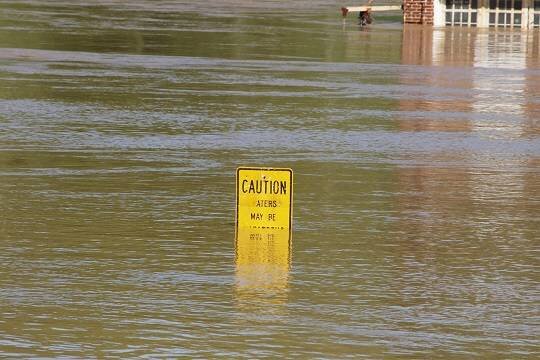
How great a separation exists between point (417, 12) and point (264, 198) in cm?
3883

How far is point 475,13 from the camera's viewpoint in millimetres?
49969

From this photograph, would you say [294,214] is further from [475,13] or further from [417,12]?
[475,13]

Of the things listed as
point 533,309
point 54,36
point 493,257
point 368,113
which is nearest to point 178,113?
point 368,113

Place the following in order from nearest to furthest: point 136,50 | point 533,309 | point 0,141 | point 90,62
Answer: point 533,309 < point 0,141 < point 90,62 < point 136,50

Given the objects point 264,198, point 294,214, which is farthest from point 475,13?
point 264,198

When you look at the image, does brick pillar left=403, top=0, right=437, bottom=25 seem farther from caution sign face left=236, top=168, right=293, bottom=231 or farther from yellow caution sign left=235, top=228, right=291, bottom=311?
yellow caution sign left=235, top=228, right=291, bottom=311

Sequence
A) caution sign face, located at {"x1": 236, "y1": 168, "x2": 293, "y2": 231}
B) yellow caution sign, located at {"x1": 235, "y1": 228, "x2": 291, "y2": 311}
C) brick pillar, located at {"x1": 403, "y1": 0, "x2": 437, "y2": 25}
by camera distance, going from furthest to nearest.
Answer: brick pillar, located at {"x1": 403, "y1": 0, "x2": 437, "y2": 25} → caution sign face, located at {"x1": 236, "y1": 168, "x2": 293, "y2": 231} → yellow caution sign, located at {"x1": 235, "y1": 228, "x2": 291, "y2": 311}

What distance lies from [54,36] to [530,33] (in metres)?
16.8

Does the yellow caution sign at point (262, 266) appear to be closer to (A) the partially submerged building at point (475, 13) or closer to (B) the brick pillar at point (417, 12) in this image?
(B) the brick pillar at point (417, 12)

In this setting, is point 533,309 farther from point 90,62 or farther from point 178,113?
point 90,62

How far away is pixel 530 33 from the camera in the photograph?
47.4m

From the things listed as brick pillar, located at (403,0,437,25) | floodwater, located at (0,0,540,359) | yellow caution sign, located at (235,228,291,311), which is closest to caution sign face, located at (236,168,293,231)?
yellow caution sign, located at (235,228,291,311)

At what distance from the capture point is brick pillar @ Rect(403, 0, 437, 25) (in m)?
49.5

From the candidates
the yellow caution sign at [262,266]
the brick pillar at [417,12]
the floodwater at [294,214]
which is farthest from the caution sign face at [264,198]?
the brick pillar at [417,12]
